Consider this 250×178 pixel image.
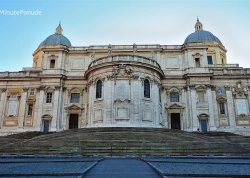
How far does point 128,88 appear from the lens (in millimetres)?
30812

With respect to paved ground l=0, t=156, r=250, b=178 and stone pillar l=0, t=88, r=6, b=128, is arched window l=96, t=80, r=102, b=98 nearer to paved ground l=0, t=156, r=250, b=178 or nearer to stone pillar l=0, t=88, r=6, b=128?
stone pillar l=0, t=88, r=6, b=128

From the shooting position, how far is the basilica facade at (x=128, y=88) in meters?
31.8

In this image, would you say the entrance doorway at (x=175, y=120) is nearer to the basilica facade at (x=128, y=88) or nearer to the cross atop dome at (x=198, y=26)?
the basilica facade at (x=128, y=88)

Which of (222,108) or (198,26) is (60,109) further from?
(198,26)

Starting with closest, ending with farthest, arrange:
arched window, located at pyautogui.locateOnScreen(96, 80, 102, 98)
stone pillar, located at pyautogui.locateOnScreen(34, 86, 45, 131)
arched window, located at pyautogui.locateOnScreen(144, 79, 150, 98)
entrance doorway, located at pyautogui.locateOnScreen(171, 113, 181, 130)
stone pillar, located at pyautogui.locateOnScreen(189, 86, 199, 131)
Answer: arched window, located at pyautogui.locateOnScreen(144, 79, 150, 98), arched window, located at pyautogui.locateOnScreen(96, 80, 102, 98), stone pillar, located at pyautogui.locateOnScreen(189, 86, 199, 131), stone pillar, located at pyautogui.locateOnScreen(34, 86, 45, 131), entrance doorway, located at pyautogui.locateOnScreen(171, 113, 181, 130)

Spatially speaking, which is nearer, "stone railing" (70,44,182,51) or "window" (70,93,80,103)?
"window" (70,93,80,103)

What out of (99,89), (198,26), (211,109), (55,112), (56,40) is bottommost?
(55,112)

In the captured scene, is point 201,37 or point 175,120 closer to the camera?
point 175,120

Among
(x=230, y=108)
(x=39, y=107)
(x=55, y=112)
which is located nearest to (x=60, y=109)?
(x=55, y=112)

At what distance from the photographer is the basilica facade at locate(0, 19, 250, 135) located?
3175cm

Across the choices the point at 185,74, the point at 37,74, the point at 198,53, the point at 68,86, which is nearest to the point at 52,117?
the point at 68,86

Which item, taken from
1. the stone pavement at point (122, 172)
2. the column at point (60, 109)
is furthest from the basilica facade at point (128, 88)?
the stone pavement at point (122, 172)

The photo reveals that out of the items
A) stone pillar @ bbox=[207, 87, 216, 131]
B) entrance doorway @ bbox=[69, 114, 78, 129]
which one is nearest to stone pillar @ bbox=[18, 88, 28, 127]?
entrance doorway @ bbox=[69, 114, 78, 129]

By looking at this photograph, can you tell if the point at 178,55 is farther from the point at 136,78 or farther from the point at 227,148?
the point at 227,148
